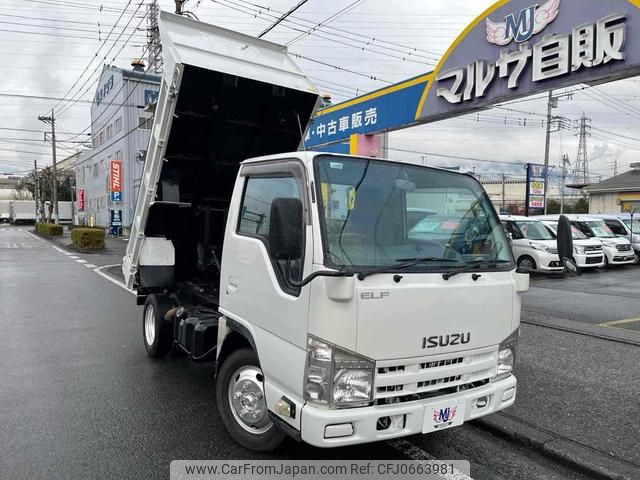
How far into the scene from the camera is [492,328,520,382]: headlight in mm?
3393

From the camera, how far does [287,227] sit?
2.86m

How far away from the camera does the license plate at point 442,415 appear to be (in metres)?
2.93

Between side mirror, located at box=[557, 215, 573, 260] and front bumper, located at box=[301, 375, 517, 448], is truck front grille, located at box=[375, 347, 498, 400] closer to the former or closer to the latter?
front bumper, located at box=[301, 375, 517, 448]

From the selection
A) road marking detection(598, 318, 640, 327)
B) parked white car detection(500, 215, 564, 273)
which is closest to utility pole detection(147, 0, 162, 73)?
parked white car detection(500, 215, 564, 273)

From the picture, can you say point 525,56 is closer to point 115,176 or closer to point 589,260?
point 589,260

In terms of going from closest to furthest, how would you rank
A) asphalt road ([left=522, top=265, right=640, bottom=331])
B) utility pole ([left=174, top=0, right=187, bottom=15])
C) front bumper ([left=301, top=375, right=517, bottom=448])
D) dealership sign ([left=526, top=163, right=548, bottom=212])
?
front bumper ([left=301, top=375, right=517, bottom=448]) → asphalt road ([left=522, top=265, right=640, bottom=331]) → utility pole ([left=174, top=0, right=187, bottom=15]) → dealership sign ([left=526, top=163, right=548, bottom=212])

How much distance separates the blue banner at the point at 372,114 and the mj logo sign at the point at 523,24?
2.19 m

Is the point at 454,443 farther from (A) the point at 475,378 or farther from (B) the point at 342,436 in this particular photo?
(B) the point at 342,436

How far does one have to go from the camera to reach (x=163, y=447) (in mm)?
3592

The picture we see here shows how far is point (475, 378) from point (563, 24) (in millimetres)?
7808

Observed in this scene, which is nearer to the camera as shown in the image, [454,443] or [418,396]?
[418,396]

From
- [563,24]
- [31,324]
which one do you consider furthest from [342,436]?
[563,24]

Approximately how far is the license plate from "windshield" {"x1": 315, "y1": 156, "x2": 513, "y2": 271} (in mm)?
845

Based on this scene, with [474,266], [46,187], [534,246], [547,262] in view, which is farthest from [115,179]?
[46,187]
